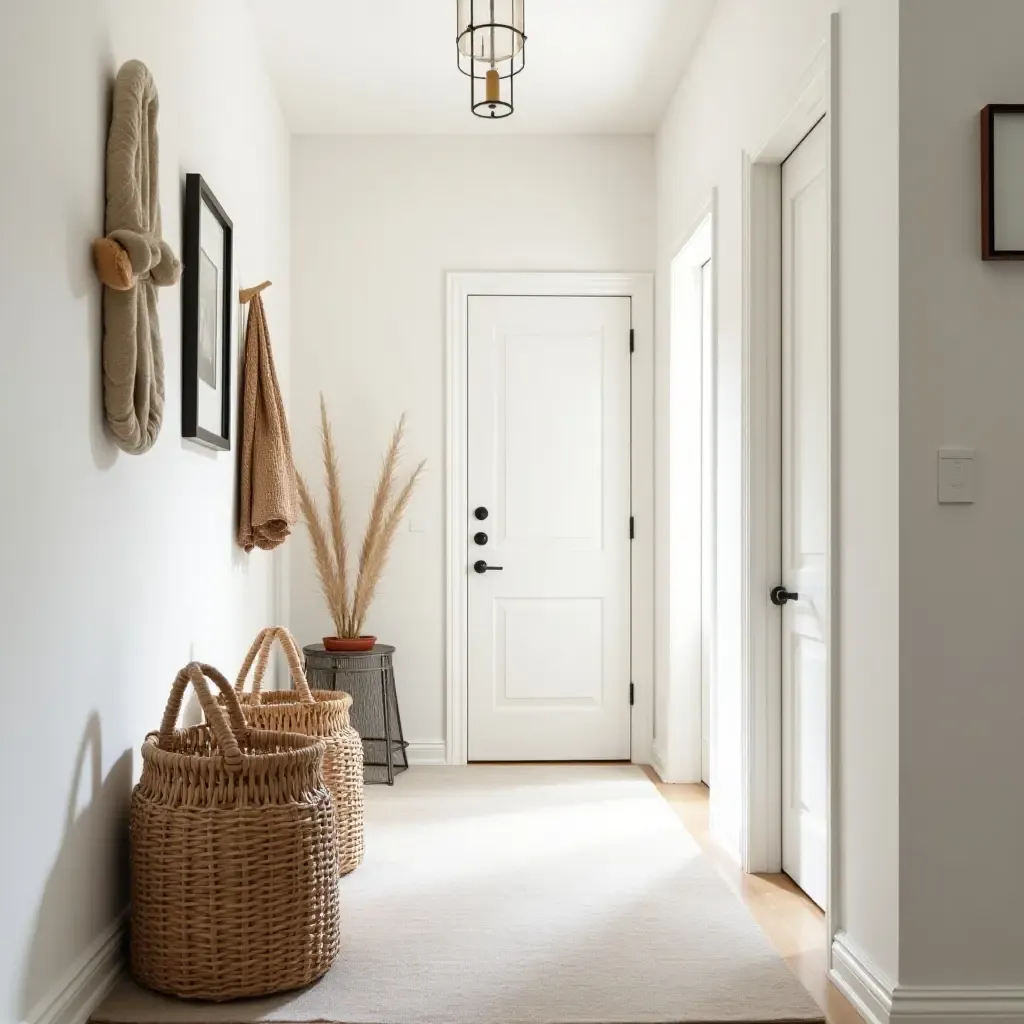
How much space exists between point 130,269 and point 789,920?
7.16 ft

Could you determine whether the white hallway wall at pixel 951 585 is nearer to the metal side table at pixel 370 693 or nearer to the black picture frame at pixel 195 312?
the black picture frame at pixel 195 312

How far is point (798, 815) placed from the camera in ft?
10.2

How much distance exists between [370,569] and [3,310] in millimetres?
2751

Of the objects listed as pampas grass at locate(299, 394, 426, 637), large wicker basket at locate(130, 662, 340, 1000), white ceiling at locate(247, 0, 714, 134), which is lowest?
large wicker basket at locate(130, 662, 340, 1000)

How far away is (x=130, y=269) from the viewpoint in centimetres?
224

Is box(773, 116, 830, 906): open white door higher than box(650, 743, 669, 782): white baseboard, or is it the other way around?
box(773, 116, 830, 906): open white door

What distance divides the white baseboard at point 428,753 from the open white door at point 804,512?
6.12 feet

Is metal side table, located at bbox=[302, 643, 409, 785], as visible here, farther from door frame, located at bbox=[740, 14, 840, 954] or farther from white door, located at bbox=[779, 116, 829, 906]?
white door, located at bbox=[779, 116, 829, 906]

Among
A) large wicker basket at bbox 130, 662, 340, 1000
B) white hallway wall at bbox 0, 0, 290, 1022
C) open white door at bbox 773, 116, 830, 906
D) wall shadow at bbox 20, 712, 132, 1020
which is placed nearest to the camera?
white hallway wall at bbox 0, 0, 290, 1022

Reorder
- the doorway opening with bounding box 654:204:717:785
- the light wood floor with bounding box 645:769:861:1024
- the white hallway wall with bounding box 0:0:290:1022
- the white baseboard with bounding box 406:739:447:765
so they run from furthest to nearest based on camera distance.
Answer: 1. the white baseboard with bounding box 406:739:447:765
2. the doorway opening with bounding box 654:204:717:785
3. the light wood floor with bounding box 645:769:861:1024
4. the white hallway wall with bounding box 0:0:290:1022

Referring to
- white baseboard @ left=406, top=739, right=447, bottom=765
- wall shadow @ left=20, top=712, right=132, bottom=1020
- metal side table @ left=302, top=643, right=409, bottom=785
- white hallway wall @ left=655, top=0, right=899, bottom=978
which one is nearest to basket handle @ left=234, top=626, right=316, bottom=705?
wall shadow @ left=20, top=712, right=132, bottom=1020

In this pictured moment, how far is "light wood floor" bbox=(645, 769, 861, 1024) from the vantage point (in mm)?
2361

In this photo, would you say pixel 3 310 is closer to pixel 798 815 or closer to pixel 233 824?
pixel 233 824

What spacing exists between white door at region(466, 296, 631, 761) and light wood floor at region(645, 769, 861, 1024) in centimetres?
108
